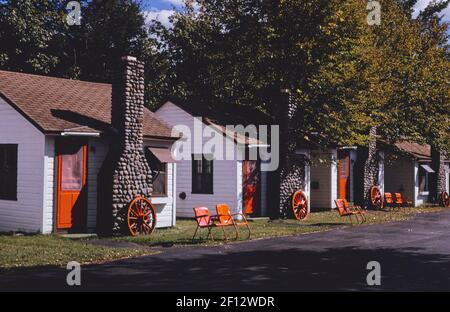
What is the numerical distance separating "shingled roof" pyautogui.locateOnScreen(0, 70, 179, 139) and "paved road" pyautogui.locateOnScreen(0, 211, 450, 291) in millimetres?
5895

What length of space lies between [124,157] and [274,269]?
7897mm

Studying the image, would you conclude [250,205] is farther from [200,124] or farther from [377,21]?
[377,21]

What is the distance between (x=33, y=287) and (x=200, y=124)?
15.7 metres

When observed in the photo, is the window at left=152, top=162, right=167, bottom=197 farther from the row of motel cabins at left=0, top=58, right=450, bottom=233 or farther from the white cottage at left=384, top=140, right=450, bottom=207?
the white cottage at left=384, top=140, right=450, bottom=207

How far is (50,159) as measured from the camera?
17.0 m

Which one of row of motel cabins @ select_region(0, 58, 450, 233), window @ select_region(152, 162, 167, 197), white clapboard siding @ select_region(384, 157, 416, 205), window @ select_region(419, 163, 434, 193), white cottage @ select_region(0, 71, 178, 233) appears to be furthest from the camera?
window @ select_region(419, 163, 434, 193)

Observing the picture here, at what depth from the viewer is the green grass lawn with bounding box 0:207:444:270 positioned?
12578mm

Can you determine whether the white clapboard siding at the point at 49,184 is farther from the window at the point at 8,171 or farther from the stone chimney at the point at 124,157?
the window at the point at 8,171

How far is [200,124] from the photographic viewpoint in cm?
2467

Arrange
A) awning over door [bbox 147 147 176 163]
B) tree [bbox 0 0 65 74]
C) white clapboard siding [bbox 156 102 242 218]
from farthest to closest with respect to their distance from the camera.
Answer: tree [bbox 0 0 65 74] → white clapboard siding [bbox 156 102 242 218] → awning over door [bbox 147 147 176 163]

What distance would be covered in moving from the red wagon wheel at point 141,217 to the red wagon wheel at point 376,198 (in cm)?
1631

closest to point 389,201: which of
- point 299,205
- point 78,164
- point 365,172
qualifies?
point 365,172

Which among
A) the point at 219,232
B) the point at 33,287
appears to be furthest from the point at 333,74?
the point at 33,287

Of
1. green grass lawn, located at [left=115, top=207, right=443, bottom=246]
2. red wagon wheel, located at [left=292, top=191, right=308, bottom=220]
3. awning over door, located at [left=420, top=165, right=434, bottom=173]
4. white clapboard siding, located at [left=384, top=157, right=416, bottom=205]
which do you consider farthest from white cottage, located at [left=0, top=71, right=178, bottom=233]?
awning over door, located at [left=420, top=165, right=434, bottom=173]
